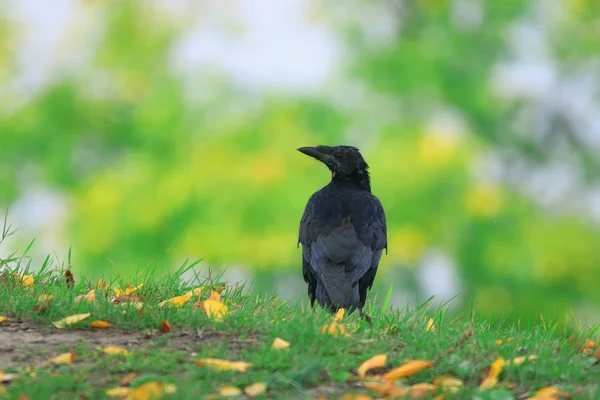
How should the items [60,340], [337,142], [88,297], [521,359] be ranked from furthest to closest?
[337,142]
[88,297]
[60,340]
[521,359]

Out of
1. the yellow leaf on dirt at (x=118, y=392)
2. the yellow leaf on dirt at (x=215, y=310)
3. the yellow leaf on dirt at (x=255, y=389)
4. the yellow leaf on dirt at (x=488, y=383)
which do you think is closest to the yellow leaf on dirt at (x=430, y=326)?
the yellow leaf on dirt at (x=488, y=383)

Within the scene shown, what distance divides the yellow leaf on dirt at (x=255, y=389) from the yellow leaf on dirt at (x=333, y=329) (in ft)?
2.71

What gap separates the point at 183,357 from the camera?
14.9 ft

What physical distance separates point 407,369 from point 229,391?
3.20 feet

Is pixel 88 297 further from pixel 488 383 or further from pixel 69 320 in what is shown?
pixel 488 383

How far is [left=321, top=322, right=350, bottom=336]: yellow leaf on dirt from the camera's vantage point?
16.4 ft

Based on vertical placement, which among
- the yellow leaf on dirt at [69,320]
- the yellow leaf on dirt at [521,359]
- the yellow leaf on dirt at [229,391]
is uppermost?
the yellow leaf on dirt at [69,320]

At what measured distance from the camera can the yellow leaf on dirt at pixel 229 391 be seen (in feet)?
13.5

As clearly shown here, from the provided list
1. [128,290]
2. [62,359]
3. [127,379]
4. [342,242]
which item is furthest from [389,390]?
[342,242]

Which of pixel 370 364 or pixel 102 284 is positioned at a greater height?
pixel 102 284

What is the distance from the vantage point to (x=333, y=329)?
5.05 m

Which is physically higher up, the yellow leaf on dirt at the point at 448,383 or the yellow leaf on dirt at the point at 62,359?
the yellow leaf on dirt at the point at 62,359

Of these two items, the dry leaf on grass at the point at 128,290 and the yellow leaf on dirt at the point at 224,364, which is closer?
the yellow leaf on dirt at the point at 224,364

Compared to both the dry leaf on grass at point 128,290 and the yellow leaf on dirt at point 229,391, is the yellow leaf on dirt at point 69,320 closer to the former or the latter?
the dry leaf on grass at point 128,290
